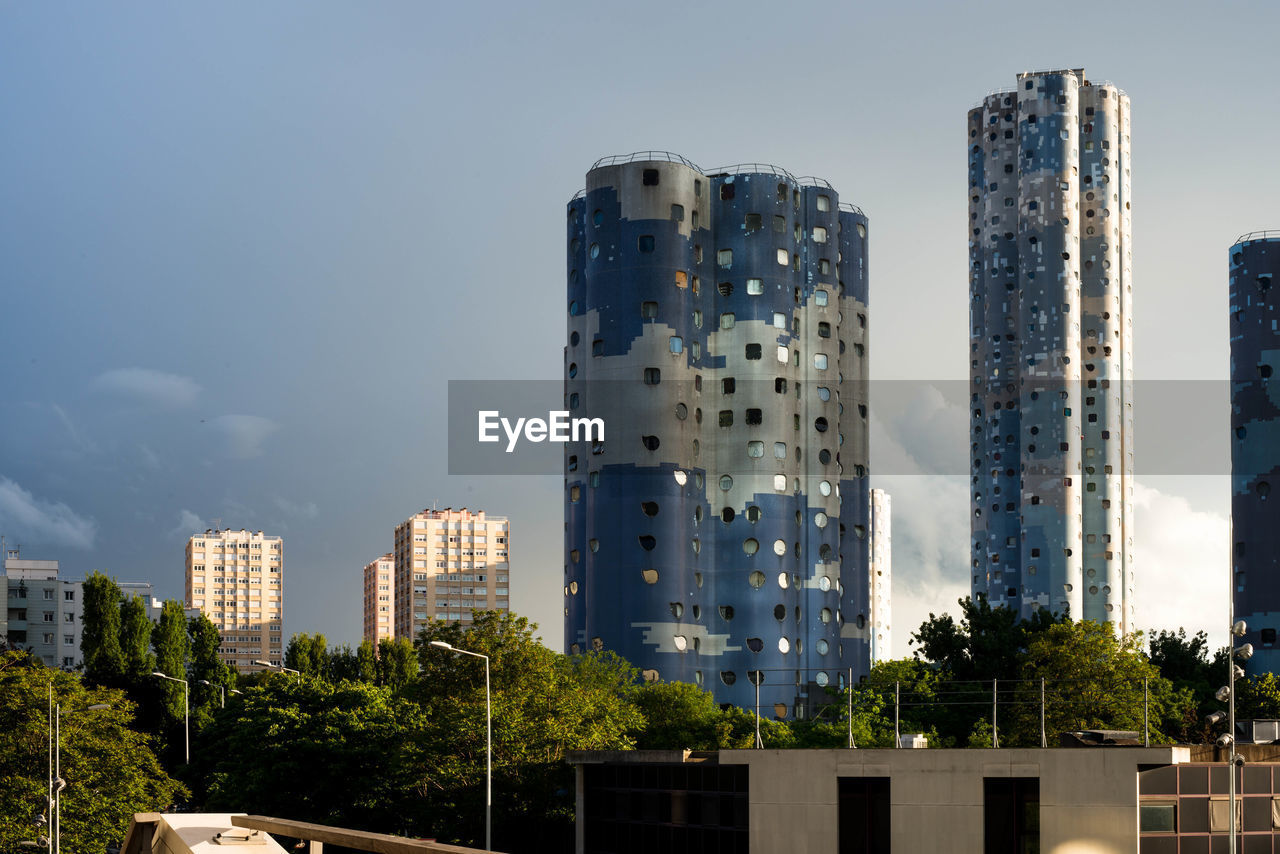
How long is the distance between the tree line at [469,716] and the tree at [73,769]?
11cm

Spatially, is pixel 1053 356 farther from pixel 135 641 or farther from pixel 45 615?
pixel 45 615

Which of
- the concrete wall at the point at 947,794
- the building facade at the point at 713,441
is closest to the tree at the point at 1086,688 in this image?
the building facade at the point at 713,441

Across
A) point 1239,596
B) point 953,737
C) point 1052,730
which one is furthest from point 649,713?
point 1239,596

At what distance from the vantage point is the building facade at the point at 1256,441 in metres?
117

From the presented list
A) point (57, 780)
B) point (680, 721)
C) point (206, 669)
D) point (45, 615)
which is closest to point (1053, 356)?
point (680, 721)

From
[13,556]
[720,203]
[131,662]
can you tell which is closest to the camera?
[131,662]

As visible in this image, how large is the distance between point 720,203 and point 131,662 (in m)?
57.8

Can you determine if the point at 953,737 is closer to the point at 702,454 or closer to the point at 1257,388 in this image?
the point at 702,454

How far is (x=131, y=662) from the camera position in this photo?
361ft

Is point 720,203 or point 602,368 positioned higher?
point 720,203

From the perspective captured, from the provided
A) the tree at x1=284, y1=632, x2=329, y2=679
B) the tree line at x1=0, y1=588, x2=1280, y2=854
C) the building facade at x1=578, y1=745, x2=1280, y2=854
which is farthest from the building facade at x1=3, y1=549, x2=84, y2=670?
the building facade at x1=578, y1=745, x2=1280, y2=854

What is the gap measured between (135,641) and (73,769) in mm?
46835

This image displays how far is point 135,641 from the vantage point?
364 ft

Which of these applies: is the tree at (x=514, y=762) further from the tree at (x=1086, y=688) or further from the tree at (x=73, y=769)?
the tree at (x=1086, y=688)
